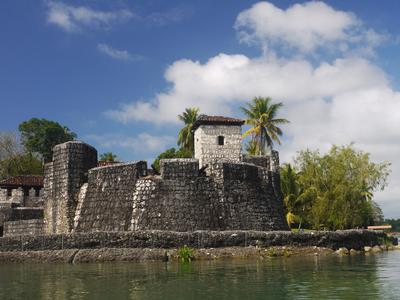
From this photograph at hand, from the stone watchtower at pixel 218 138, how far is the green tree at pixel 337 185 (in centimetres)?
893

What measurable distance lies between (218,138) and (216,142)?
436 millimetres

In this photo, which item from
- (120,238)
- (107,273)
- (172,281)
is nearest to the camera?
(172,281)

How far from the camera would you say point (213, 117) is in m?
43.9

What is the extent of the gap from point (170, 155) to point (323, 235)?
31.5 metres

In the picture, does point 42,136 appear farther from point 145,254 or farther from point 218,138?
point 145,254

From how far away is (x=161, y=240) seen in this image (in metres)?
15.1

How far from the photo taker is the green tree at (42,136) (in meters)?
56.4

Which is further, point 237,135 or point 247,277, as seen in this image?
point 237,135

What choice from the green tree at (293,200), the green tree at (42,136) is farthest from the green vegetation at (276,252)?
Answer: the green tree at (42,136)

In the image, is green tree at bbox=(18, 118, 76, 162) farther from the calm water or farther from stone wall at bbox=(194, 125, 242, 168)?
the calm water

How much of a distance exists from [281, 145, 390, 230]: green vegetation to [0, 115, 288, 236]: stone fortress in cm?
1043

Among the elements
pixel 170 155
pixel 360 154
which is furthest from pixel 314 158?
pixel 170 155

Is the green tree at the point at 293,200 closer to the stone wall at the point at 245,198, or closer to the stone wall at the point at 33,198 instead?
the stone wall at the point at 245,198

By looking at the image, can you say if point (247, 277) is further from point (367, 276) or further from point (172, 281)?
point (367, 276)
